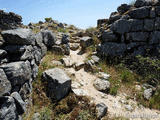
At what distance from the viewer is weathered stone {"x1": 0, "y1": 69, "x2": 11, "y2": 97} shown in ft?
13.8

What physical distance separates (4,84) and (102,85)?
4898 millimetres

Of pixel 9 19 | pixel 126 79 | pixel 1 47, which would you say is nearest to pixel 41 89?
pixel 1 47

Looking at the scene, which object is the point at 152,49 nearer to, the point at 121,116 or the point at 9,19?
the point at 121,116

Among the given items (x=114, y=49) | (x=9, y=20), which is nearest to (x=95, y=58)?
(x=114, y=49)

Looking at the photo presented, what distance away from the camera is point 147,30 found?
10.1 metres

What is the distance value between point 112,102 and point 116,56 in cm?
454

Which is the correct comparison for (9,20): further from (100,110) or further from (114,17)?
(100,110)

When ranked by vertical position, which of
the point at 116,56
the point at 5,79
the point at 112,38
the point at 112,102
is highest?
the point at 112,38

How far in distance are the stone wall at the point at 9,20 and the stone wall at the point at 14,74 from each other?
417 centimetres

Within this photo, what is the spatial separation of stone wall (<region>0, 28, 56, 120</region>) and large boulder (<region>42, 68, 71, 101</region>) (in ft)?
2.84

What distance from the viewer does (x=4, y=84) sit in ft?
14.1

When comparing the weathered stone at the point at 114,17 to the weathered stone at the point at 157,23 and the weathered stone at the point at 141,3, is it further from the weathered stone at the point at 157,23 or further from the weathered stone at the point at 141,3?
the weathered stone at the point at 157,23

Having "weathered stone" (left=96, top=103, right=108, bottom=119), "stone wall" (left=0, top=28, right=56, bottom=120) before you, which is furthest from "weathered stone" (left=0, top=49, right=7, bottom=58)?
"weathered stone" (left=96, top=103, right=108, bottom=119)

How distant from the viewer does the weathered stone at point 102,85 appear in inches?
282
